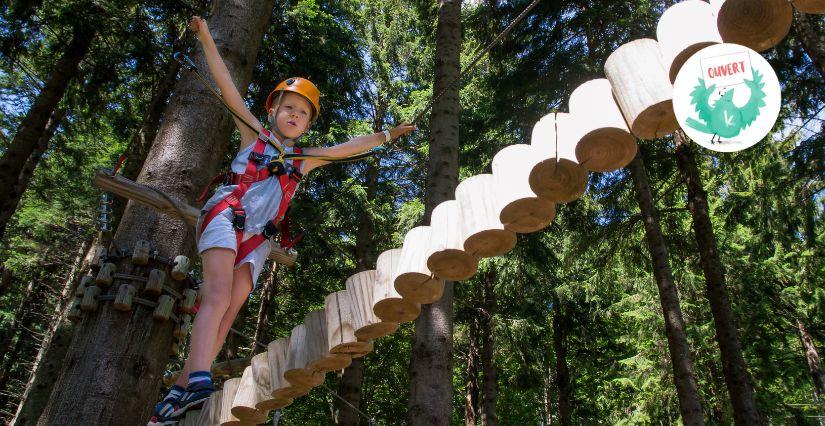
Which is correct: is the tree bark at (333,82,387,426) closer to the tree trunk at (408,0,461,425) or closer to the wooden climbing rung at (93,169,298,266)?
the tree trunk at (408,0,461,425)

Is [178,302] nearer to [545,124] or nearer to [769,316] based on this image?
[545,124]

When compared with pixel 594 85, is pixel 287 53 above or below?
above

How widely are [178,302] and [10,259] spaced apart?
45.4 ft

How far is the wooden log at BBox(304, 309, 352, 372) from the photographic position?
242 cm

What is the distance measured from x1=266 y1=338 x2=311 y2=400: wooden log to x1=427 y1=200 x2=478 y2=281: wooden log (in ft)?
2.75

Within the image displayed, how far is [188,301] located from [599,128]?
2.02 meters

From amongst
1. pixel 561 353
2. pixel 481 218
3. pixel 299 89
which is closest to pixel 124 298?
pixel 299 89

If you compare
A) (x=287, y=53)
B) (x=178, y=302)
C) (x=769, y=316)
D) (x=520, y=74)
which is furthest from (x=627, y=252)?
(x=178, y=302)

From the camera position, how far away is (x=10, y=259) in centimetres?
1395

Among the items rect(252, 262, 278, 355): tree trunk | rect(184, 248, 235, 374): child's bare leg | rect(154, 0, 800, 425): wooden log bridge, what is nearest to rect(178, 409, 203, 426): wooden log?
rect(154, 0, 800, 425): wooden log bridge

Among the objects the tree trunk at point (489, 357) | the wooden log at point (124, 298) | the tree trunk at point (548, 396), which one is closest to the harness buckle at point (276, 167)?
the wooden log at point (124, 298)

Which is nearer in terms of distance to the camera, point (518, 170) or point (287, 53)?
point (518, 170)

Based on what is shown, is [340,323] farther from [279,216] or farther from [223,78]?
[223,78]

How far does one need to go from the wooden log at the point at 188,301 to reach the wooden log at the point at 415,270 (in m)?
1.14
